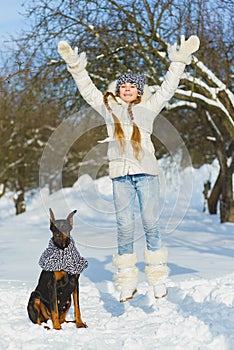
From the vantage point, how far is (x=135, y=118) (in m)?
5.10

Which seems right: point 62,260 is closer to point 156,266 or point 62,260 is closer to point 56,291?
point 56,291

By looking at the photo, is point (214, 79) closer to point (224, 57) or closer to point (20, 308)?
point (224, 57)

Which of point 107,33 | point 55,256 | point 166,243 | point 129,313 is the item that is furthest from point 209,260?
point 107,33

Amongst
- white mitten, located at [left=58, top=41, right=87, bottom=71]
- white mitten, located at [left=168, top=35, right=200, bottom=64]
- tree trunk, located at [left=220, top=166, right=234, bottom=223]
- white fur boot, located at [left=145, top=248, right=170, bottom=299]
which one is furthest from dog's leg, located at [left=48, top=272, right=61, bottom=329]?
tree trunk, located at [left=220, top=166, right=234, bottom=223]

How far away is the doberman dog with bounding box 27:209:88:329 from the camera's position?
4742mm

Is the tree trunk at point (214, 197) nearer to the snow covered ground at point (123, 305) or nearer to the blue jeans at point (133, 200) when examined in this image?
the snow covered ground at point (123, 305)

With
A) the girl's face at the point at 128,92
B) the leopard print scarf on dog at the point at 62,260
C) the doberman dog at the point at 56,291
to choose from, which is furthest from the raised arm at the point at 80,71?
the leopard print scarf on dog at the point at 62,260

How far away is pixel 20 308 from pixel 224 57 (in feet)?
28.4

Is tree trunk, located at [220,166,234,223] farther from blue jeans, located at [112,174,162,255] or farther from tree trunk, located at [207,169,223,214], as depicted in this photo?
blue jeans, located at [112,174,162,255]

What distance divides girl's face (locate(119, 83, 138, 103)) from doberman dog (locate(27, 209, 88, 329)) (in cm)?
127

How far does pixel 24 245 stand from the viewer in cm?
1181

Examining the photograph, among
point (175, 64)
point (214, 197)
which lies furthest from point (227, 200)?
point (175, 64)

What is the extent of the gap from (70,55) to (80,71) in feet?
0.60

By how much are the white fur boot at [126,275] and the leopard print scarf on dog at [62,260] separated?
0.56 meters
